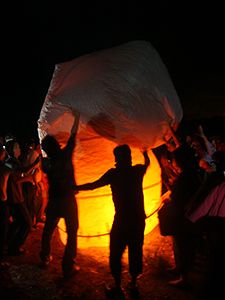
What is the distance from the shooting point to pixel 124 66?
3115mm

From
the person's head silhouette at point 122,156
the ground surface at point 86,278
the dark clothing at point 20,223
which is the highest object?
the person's head silhouette at point 122,156

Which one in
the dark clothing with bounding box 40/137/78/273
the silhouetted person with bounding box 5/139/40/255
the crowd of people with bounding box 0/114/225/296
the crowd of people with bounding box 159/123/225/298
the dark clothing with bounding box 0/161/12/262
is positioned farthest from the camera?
the silhouetted person with bounding box 5/139/40/255

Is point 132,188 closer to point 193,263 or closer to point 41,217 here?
point 193,263

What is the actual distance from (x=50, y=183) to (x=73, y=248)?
34.5 inches

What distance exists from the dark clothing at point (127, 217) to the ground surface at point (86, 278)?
43 cm

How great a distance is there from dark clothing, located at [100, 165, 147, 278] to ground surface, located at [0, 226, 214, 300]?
0.43 meters

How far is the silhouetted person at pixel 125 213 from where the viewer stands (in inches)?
101

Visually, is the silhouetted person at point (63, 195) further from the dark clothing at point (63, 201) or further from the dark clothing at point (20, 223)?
the dark clothing at point (20, 223)

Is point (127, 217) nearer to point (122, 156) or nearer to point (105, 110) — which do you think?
point (122, 156)

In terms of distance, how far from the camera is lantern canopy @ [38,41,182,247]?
2988mm

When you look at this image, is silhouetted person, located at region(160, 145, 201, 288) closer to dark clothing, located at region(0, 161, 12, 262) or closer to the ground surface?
the ground surface

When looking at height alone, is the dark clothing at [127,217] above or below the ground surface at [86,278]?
above

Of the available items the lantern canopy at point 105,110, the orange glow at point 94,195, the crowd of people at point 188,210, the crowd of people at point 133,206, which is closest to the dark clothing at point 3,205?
the crowd of people at point 133,206

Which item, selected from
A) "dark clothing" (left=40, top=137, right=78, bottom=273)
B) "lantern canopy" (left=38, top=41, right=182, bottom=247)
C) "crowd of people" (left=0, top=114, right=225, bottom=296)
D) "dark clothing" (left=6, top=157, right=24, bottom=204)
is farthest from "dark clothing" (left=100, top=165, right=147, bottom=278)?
"dark clothing" (left=6, top=157, right=24, bottom=204)
